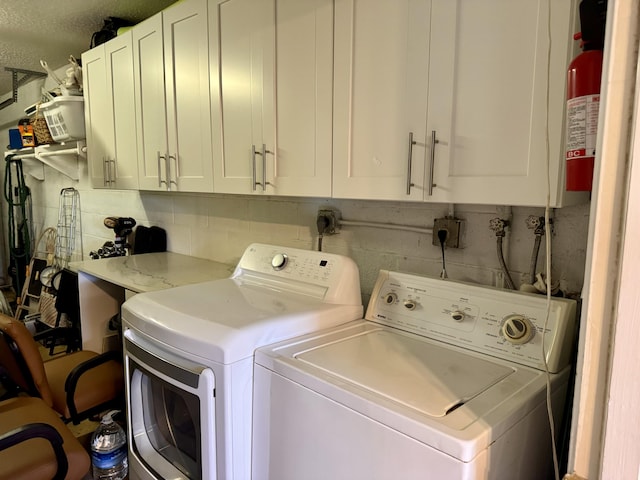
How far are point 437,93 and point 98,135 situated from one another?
2284 mm

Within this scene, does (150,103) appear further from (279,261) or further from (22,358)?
(22,358)

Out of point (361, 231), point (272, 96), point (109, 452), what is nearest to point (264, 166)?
point (272, 96)

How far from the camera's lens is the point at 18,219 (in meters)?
4.71

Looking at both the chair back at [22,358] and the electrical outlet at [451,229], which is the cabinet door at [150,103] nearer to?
the chair back at [22,358]

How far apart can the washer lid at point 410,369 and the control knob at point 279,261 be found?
483 mm

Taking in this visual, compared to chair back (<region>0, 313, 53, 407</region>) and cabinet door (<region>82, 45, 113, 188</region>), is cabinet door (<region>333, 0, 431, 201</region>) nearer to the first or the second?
chair back (<region>0, 313, 53, 407</region>)

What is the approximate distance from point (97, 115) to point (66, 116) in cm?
37

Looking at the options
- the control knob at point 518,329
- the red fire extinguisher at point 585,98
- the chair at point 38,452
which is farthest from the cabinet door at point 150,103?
the red fire extinguisher at point 585,98

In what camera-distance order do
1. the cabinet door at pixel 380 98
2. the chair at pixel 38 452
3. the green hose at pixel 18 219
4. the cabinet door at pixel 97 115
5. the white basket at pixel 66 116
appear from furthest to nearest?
the green hose at pixel 18 219
the white basket at pixel 66 116
the cabinet door at pixel 97 115
the chair at pixel 38 452
the cabinet door at pixel 380 98

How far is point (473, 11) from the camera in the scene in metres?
1.08

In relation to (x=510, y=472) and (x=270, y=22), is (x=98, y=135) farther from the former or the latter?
(x=510, y=472)

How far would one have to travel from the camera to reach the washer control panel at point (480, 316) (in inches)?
42.9

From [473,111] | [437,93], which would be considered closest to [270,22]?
[437,93]

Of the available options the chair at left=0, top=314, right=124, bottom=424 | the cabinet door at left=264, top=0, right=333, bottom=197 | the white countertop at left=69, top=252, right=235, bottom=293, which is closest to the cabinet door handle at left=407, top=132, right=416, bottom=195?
the cabinet door at left=264, top=0, right=333, bottom=197
